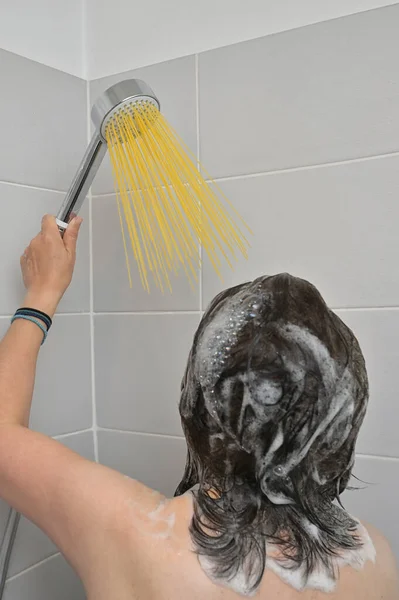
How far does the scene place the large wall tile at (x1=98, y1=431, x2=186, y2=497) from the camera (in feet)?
3.89

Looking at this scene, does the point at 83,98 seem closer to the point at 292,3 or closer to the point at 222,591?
the point at 292,3

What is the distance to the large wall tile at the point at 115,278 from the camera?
3.88ft

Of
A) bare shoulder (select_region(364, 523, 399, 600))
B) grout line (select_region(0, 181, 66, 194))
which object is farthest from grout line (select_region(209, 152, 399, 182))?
bare shoulder (select_region(364, 523, 399, 600))

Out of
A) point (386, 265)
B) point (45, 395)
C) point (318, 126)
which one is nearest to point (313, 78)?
point (318, 126)

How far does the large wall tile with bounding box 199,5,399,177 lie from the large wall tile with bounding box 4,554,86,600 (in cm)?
82

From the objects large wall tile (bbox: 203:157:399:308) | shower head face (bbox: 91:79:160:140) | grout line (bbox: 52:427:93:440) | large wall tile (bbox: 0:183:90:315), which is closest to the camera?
shower head face (bbox: 91:79:160:140)

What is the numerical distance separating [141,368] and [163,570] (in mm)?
575

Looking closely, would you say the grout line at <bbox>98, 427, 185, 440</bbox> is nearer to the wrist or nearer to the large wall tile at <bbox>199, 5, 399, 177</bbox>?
the wrist

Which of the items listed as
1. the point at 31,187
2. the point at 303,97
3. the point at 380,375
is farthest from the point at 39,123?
the point at 380,375

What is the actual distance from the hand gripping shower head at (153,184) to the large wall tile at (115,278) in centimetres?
2

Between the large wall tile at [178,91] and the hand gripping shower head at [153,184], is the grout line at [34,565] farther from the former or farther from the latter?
the large wall tile at [178,91]

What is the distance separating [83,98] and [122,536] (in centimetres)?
90

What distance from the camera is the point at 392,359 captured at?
0.98 meters

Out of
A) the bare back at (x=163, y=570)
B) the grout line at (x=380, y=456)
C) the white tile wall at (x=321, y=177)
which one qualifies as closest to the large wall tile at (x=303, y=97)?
the white tile wall at (x=321, y=177)
